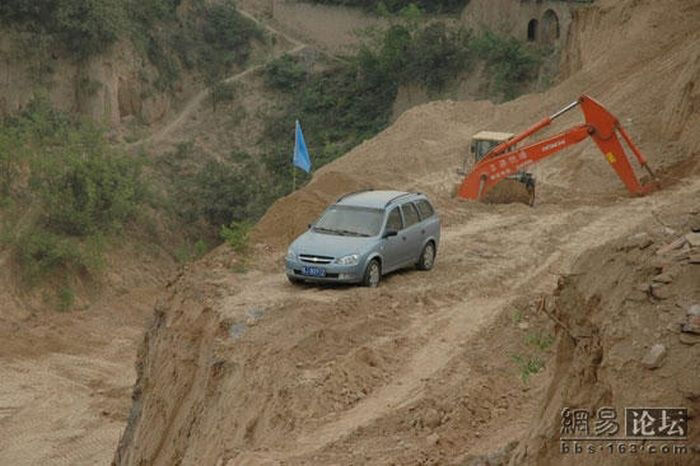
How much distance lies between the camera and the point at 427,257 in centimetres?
1952

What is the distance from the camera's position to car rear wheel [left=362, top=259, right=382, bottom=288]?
17.9 m

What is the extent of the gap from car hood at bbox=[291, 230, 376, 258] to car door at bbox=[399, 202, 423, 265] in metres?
0.82

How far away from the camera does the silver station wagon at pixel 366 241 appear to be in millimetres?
17734

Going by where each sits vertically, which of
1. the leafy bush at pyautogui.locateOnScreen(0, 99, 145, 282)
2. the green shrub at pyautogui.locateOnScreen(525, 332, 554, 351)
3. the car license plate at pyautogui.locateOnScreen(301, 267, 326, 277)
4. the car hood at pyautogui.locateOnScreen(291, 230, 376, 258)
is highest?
the car hood at pyautogui.locateOnScreen(291, 230, 376, 258)

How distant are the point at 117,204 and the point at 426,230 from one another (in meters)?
20.9

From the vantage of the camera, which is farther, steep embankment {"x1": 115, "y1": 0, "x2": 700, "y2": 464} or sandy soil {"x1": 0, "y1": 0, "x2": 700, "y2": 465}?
sandy soil {"x1": 0, "y1": 0, "x2": 700, "y2": 465}

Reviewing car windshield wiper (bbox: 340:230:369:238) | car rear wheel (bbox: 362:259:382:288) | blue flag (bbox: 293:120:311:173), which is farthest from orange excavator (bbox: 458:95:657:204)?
car rear wheel (bbox: 362:259:382:288)

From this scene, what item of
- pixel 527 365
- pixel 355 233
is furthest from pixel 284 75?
pixel 527 365

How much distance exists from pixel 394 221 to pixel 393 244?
20.4 inches

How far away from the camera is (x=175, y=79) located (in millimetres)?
55812

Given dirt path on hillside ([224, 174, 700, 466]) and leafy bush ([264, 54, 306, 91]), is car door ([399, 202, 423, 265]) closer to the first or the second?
dirt path on hillside ([224, 174, 700, 466])

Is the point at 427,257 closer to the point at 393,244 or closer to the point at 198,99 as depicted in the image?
the point at 393,244

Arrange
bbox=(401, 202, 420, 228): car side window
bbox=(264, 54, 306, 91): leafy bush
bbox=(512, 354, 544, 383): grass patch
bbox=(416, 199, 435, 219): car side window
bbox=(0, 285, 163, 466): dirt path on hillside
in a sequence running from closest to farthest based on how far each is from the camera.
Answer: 1. bbox=(512, 354, 544, 383): grass patch
2. bbox=(401, 202, 420, 228): car side window
3. bbox=(416, 199, 435, 219): car side window
4. bbox=(0, 285, 163, 466): dirt path on hillside
5. bbox=(264, 54, 306, 91): leafy bush

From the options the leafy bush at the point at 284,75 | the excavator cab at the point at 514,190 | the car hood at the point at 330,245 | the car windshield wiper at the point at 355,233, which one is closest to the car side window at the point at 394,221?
the car windshield wiper at the point at 355,233
